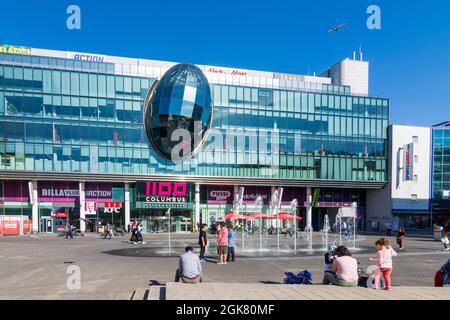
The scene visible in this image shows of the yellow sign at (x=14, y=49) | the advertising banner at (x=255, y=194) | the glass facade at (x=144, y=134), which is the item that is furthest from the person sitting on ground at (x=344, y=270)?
the yellow sign at (x=14, y=49)

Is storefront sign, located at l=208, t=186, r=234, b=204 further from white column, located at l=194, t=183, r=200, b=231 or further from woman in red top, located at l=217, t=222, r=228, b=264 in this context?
woman in red top, located at l=217, t=222, r=228, b=264

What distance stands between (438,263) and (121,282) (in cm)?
1520

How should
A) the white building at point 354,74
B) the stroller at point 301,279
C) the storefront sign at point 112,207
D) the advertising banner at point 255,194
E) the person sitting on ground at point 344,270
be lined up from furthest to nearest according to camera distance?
1. the white building at point 354,74
2. the advertising banner at point 255,194
3. the storefront sign at point 112,207
4. the stroller at point 301,279
5. the person sitting on ground at point 344,270

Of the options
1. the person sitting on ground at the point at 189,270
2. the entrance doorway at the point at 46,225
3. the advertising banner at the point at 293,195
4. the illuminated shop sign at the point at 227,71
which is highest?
the illuminated shop sign at the point at 227,71

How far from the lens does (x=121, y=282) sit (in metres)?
12.3

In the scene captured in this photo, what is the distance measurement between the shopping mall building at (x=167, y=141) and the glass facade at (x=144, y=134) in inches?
5.8

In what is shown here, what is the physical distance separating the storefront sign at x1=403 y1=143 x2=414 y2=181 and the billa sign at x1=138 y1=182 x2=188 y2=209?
107 ft

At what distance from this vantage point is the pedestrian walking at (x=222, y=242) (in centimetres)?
1639

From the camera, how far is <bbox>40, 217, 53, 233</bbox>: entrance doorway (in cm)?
4757

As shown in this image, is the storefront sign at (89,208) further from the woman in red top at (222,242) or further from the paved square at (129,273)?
the woman in red top at (222,242)

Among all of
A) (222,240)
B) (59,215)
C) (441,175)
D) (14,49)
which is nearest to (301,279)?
(222,240)

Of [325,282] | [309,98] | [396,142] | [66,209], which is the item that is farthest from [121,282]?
[396,142]

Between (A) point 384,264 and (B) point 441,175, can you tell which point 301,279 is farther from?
(B) point 441,175

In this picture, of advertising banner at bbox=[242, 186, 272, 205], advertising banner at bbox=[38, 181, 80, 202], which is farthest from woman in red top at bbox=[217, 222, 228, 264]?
advertising banner at bbox=[242, 186, 272, 205]
